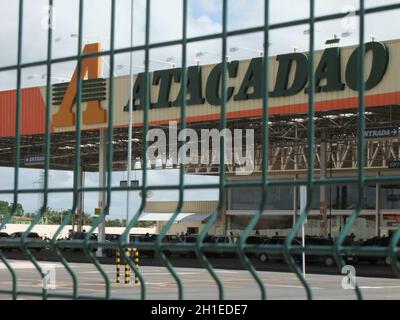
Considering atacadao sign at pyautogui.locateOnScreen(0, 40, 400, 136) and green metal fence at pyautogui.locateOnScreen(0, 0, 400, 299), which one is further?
atacadao sign at pyautogui.locateOnScreen(0, 40, 400, 136)

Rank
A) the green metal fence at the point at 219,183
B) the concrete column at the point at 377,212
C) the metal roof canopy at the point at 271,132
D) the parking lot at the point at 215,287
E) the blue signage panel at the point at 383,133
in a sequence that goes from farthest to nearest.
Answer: the concrete column at the point at 377,212
the metal roof canopy at the point at 271,132
the blue signage panel at the point at 383,133
the parking lot at the point at 215,287
the green metal fence at the point at 219,183

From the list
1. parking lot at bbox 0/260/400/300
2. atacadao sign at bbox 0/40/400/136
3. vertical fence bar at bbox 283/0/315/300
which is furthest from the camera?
atacadao sign at bbox 0/40/400/136

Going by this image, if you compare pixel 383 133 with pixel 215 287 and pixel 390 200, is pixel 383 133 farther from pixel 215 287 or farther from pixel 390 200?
pixel 390 200

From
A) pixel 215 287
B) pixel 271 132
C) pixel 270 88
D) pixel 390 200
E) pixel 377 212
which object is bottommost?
pixel 215 287

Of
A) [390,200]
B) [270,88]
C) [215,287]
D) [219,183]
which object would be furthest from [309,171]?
[390,200]

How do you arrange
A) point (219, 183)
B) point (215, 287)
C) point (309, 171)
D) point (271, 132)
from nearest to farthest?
point (309, 171) < point (219, 183) < point (215, 287) < point (271, 132)

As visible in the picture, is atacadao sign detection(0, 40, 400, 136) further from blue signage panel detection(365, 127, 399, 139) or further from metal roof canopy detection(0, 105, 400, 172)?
metal roof canopy detection(0, 105, 400, 172)

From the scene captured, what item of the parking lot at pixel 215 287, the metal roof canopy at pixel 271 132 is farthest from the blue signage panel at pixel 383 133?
the parking lot at pixel 215 287

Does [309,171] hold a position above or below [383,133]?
below

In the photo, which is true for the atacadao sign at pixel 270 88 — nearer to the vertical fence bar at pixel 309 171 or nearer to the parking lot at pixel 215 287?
the parking lot at pixel 215 287

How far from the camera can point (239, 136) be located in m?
42.0

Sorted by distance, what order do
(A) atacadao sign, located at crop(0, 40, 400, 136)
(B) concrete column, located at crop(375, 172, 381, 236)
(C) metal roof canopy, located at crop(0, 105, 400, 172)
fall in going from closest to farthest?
(A) atacadao sign, located at crop(0, 40, 400, 136), (C) metal roof canopy, located at crop(0, 105, 400, 172), (B) concrete column, located at crop(375, 172, 381, 236)

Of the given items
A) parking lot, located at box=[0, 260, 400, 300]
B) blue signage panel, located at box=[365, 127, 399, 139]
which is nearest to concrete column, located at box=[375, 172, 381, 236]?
blue signage panel, located at box=[365, 127, 399, 139]
